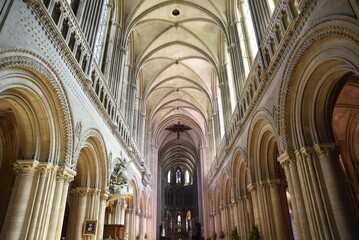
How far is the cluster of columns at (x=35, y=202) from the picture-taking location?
6180 mm

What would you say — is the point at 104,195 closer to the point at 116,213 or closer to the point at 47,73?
the point at 116,213

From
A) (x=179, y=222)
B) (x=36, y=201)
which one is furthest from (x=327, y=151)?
(x=179, y=222)

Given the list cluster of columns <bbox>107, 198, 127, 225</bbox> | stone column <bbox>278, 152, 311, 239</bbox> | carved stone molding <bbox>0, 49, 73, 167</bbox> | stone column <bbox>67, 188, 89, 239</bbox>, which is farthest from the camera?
cluster of columns <bbox>107, 198, 127, 225</bbox>

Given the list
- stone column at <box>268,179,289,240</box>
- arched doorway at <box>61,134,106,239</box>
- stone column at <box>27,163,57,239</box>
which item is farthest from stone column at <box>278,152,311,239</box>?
arched doorway at <box>61,134,106,239</box>

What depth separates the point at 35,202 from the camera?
654 centimetres

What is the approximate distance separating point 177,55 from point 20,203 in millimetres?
17509

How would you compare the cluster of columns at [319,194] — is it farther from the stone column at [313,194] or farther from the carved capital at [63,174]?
the carved capital at [63,174]

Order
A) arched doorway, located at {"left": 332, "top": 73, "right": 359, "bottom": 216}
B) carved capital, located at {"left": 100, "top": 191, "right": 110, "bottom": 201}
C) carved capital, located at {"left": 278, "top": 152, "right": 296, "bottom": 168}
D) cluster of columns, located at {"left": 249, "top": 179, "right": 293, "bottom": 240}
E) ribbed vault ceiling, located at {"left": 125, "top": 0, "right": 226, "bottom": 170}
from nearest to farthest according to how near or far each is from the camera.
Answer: carved capital, located at {"left": 278, "top": 152, "right": 296, "bottom": 168}
cluster of columns, located at {"left": 249, "top": 179, "right": 293, "bottom": 240}
carved capital, located at {"left": 100, "top": 191, "right": 110, "bottom": 201}
arched doorway, located at {"left": 332, "top": 73, "right": 359, "bottom": 216}
ribbed vault ceiling, located at {"left": 125, "top": 0, "right": 226, "bottom": 170}

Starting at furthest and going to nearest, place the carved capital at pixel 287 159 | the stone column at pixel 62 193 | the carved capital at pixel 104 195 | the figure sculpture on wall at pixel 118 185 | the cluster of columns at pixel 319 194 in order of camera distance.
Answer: the figure sculpture on wall at pixel 118 185 < the carved capital at pixel 104 195 < the carved capital at pixel 287 159 < the stone column at pixel 62 193 < the cluster of columns at pixel 319 194

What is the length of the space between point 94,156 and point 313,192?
7.70m

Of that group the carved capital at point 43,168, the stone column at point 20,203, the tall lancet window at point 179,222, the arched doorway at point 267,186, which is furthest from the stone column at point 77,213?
the tall lancet window at point 179,222

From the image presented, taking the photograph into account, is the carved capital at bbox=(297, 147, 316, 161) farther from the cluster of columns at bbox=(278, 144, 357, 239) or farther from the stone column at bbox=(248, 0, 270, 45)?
the stone column at bbox=(248, 0, 270, 45)

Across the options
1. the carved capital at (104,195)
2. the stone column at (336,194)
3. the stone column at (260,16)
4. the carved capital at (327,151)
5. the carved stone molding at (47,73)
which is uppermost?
the stone column at (260,16)

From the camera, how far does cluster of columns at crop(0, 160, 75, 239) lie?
618 centimetres
